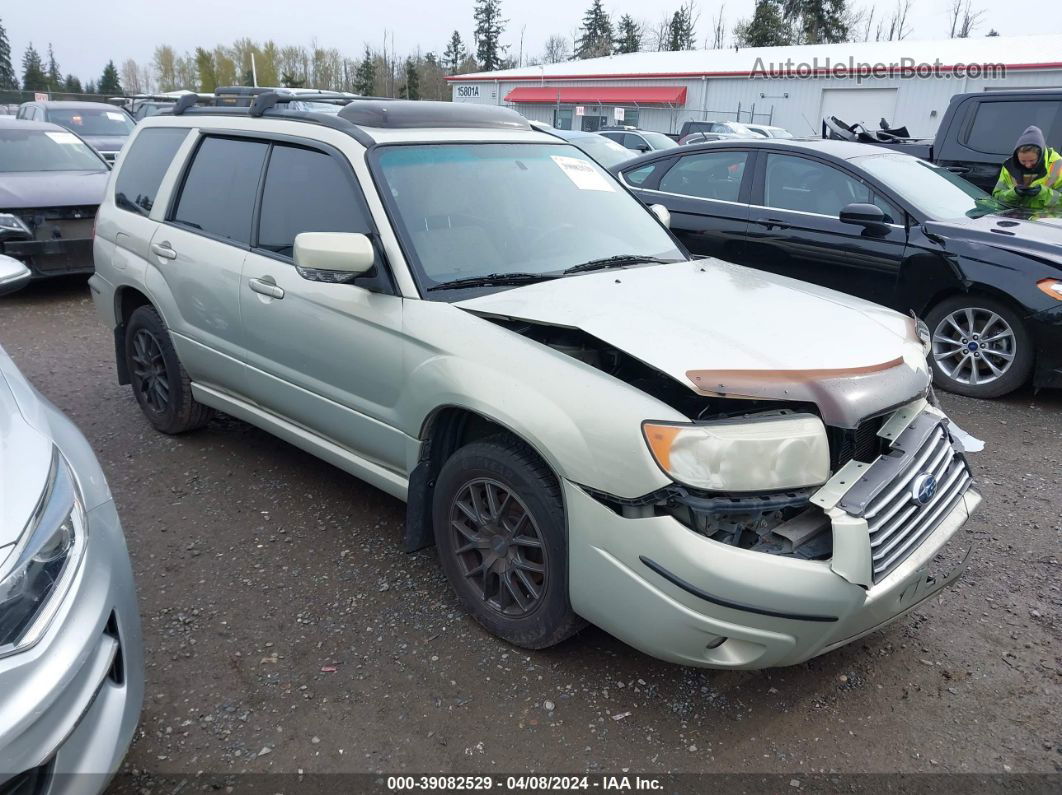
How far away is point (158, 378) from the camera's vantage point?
15.2 feet

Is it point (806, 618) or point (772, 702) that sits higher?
point (806, 618)

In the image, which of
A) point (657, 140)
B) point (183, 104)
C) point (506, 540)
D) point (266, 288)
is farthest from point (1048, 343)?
point (657, 140)

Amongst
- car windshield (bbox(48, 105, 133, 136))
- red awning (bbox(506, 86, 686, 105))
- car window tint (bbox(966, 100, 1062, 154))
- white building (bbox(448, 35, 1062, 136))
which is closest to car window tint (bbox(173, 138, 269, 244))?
car window tint (bbox(966, 100, 1062, 154))

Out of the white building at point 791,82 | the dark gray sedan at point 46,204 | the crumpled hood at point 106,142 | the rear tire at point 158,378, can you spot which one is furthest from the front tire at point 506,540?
the white building at point 791,82

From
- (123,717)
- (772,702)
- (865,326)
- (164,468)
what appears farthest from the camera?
(164,468)

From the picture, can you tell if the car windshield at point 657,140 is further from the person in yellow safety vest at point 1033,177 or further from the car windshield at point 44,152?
the car windshield at point 44,152

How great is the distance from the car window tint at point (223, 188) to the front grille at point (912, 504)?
2952 mm

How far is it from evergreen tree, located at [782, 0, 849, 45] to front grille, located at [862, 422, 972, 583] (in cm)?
5813

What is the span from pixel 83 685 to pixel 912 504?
92.1 inches

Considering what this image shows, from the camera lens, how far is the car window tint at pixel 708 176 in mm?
6688

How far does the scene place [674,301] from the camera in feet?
9.81

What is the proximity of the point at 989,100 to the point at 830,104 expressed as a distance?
2461 cm

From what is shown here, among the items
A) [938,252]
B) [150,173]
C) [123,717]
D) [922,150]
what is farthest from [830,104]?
[123,717]

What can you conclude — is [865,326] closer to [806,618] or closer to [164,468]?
[806,618]
